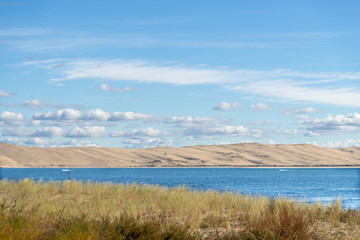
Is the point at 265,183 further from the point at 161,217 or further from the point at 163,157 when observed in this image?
the point at 163,157

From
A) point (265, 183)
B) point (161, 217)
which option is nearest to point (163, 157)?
point (265, 183)

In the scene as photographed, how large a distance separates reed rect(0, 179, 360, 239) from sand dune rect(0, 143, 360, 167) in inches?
5486

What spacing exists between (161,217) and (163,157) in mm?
164907

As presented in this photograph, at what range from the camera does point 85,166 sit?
162375 mm

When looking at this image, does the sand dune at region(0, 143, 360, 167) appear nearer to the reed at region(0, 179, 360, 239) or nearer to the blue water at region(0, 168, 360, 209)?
the blue water at region(0, 168, 360, 209)

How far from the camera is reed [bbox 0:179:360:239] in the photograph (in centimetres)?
1088

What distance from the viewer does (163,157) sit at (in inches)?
7101

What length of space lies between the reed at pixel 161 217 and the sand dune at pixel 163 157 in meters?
139

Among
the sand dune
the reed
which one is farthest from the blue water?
the sand dune

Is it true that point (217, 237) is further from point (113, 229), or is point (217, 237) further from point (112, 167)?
point (112, 167)

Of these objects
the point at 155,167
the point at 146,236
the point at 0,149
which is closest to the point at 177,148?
the point at 155,167

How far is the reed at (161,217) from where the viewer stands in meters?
10.9

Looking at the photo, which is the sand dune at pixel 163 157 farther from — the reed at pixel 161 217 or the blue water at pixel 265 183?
the reed at pixel 161 217

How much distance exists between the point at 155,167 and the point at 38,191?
5714 inches
